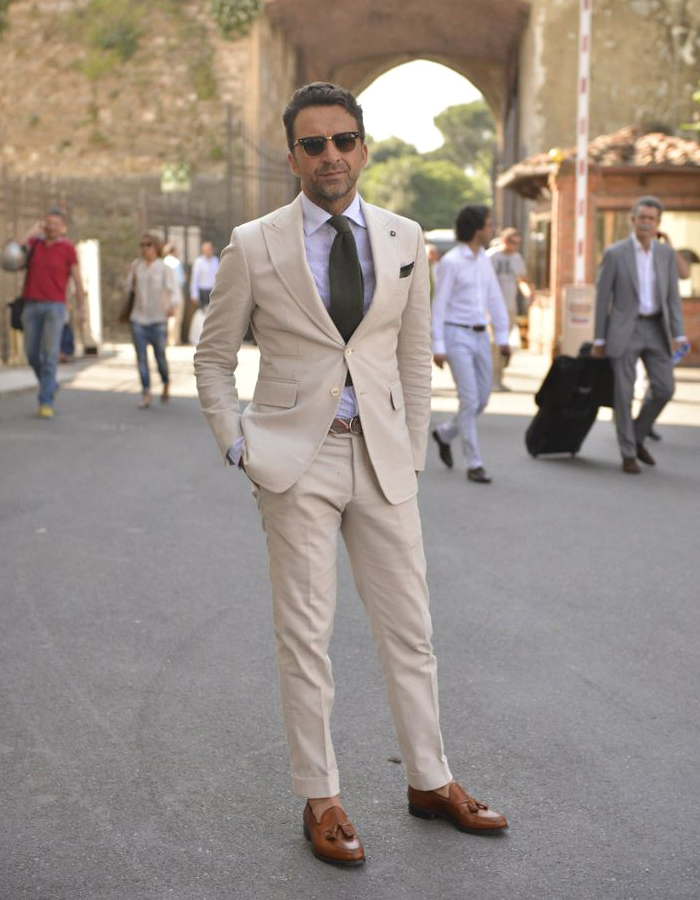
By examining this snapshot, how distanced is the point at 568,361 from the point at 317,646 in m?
7.73

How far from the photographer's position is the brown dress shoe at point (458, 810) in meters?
3.54

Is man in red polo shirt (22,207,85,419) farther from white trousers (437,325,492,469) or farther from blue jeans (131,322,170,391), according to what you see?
white trousers (437,325,492,469)

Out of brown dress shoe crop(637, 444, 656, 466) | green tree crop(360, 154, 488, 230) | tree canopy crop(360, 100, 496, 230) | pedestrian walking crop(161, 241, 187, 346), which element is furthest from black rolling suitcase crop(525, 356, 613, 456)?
green tree crop(360, 154, 488, 230)

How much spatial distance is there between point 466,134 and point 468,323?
113 metres

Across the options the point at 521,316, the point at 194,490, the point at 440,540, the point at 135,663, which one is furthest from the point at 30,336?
the point at 521,316

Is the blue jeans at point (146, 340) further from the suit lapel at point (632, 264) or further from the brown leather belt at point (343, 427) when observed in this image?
the brown leather belt at point (343, 427)

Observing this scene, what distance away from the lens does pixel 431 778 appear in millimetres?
3578

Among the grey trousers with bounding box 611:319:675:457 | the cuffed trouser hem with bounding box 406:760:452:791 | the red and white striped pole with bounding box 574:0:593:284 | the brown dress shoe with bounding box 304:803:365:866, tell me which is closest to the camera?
the brown dress shoe with bounding box 304:803:365:866

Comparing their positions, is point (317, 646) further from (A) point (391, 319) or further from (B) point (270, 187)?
(B) point (270, 187)

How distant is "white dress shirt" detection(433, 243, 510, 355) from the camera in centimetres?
988

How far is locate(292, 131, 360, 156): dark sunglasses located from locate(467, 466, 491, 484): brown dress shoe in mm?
6545

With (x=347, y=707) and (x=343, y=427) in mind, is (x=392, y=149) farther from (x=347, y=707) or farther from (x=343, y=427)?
(x=343, y=427)

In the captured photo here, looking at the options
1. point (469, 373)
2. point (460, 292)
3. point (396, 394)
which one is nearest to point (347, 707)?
point (396, 394)

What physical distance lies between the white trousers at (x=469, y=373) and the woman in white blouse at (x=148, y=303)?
17.6ft
